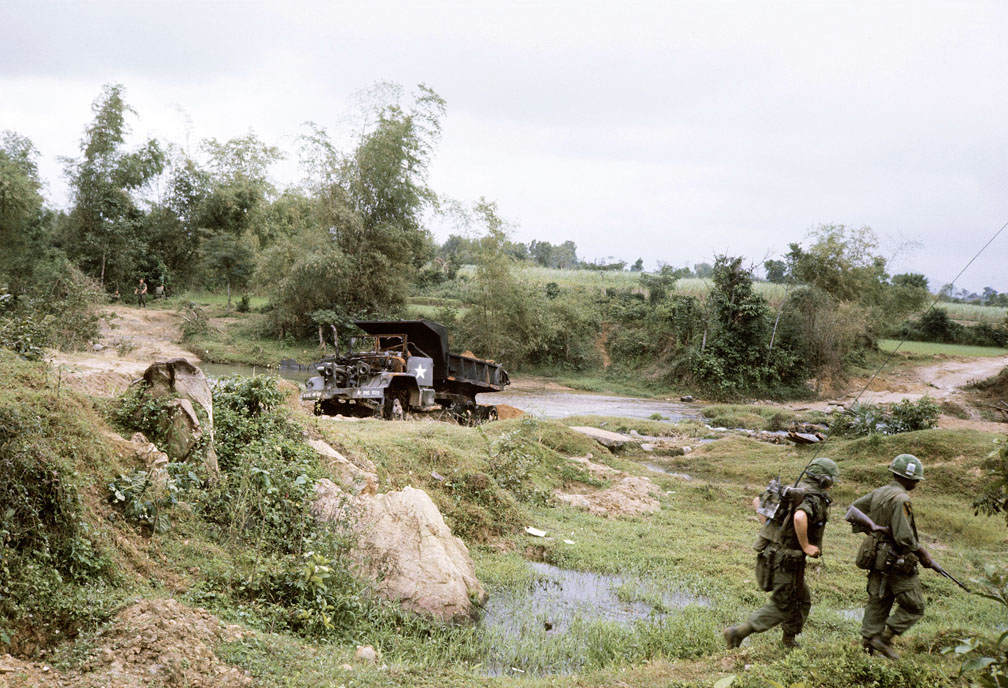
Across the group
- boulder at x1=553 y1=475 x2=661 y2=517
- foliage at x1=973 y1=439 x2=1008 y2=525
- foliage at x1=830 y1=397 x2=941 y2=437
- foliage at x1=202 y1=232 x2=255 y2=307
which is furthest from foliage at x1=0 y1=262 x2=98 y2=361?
foliage at x1=830 y1=397 x2=941 y2=437

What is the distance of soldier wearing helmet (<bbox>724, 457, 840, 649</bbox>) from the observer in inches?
189

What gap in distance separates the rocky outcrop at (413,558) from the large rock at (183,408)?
1213 mm

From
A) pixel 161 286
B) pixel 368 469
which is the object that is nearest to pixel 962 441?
pixel 368 469

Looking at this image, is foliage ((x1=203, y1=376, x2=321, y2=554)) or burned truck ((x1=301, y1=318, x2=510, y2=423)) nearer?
foliage ((x1=203, y1=376, x2=321, y2=554))

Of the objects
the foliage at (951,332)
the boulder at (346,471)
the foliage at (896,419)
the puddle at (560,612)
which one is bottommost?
the puddle at (560,612)

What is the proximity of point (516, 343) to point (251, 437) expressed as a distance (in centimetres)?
2566

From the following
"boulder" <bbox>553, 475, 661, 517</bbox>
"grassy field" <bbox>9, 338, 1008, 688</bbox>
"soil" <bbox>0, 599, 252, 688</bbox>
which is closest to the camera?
"soil" <bbox>0, 599, 252, 688</bbox>

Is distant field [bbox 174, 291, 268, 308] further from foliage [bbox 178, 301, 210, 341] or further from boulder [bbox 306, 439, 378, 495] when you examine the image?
boulder [bbox 306, 439, 378, 495]

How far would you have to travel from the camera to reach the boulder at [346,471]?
700cm

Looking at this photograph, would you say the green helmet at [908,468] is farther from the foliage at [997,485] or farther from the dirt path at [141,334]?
the dirt path at [141,334]

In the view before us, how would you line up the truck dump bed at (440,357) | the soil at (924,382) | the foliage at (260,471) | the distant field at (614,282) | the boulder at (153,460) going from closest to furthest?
the boulder at (153,460) → the foliage at (260,471) → the truck dump bed at (440,357) → the soil at (924,382) → the distant field at (614,282)

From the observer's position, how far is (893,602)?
4.77 meters

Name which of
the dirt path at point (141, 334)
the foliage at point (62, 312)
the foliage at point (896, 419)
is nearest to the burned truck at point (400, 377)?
the foliage at point (62, 312)

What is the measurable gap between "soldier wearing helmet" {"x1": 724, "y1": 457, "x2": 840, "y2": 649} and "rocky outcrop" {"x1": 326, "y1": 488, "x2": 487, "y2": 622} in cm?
227
